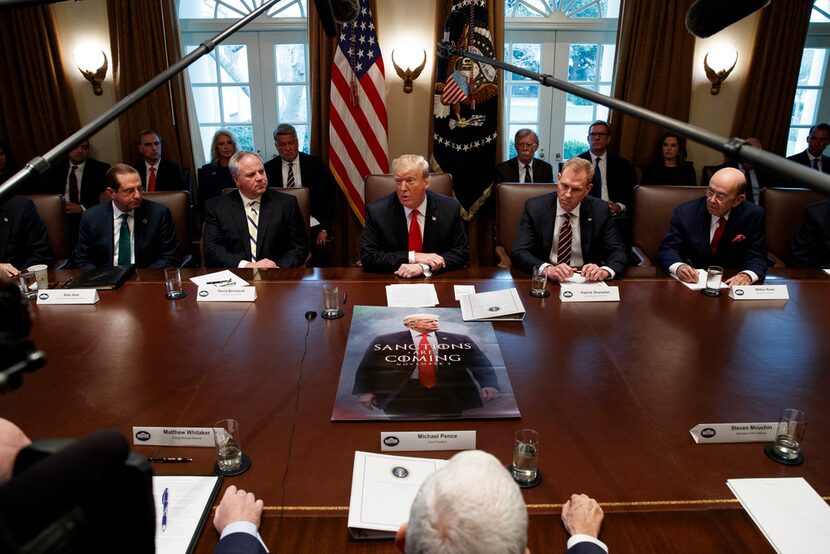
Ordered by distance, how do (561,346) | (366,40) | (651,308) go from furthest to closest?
(366,40) < (651,308) < (561,346)

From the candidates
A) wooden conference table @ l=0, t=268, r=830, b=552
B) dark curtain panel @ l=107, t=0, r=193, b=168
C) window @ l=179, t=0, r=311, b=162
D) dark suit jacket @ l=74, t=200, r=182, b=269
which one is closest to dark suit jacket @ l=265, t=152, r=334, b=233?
window @ l=179, t=0, r=311, b=162

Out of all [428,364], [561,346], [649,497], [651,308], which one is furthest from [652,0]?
[649,497]

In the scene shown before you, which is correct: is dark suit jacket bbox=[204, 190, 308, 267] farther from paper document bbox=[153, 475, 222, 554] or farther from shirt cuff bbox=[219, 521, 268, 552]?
shirt cuff bbox=[219, 521, 268, 552]

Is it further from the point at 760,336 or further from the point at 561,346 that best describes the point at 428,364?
the point at 760,336

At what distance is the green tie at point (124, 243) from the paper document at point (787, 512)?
321 cm

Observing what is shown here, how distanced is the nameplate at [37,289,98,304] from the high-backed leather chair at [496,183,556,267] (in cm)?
225

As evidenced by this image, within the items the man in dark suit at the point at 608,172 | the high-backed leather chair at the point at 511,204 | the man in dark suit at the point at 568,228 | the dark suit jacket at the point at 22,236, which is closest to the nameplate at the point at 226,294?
the man in dark suit at the point at 568,228

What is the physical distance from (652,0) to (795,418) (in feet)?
15.4

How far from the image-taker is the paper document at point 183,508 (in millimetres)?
1139

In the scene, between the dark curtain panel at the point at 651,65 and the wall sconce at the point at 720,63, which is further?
the wall sconce at the point at 720,63

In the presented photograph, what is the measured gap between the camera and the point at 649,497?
1264 millimetres

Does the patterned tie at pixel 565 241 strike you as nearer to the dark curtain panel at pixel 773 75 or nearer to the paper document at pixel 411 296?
the paper document at pixel 411 296

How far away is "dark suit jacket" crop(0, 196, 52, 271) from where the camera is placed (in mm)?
3328

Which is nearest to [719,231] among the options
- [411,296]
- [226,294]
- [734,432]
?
[411,296]
